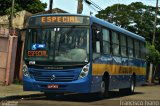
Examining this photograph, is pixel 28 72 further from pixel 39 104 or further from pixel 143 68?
pixel 143 68

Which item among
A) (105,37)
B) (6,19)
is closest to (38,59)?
(105,37)

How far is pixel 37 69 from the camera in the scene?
1695cm

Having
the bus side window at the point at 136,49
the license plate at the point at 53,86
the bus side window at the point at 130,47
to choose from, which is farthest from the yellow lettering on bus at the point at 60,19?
the bus side window at the point at 136,49

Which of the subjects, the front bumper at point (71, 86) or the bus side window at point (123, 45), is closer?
the front bumper at point (71, 86)

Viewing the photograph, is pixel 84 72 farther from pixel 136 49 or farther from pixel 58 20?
pixel 136 49

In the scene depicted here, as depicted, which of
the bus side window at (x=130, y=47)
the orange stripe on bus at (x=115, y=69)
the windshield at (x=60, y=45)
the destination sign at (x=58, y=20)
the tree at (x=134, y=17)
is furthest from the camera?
the tree at (x=134, y=17)

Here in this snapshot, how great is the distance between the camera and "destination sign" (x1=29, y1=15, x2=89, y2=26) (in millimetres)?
17069

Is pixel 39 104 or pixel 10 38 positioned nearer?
pixel 39 104

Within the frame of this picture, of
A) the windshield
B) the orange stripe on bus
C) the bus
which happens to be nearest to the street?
the bus

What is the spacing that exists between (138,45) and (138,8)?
58.6m

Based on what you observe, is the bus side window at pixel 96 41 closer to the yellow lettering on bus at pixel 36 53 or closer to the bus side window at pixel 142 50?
the yellow lettering on bus at pixel 36 53

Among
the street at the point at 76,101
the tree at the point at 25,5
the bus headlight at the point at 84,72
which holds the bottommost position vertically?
the street at the point at 76,101

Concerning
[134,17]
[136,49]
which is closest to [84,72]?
[136,49]

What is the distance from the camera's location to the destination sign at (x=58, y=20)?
17.1 meters
